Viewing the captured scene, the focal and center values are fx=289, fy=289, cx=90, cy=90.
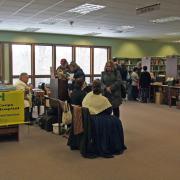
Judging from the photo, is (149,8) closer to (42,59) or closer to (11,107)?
(11,107)

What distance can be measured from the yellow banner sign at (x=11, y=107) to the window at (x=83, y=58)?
8127mm

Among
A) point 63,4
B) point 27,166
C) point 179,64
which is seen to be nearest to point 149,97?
point 179,64

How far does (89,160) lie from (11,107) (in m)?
1.94

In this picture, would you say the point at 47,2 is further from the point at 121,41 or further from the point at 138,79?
the point at 121,41

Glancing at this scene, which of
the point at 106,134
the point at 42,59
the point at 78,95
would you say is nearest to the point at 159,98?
the point at 42,59

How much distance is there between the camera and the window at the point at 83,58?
43.7 ft

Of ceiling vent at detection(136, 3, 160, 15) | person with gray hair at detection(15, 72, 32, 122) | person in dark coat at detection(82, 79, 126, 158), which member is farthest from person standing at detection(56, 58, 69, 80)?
ceiling vent at detection(136, 3, 160, 15)

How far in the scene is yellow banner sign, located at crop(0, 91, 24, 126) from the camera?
5.24 meters

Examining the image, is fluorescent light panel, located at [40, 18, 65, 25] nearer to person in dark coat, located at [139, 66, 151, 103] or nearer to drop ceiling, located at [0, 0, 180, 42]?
drop ceiling, located at [0, 0, 180, 42]

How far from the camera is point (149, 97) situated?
36.0 feet

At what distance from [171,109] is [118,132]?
16.4 ft

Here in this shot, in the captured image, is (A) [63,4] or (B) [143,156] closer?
(B) [143,156]

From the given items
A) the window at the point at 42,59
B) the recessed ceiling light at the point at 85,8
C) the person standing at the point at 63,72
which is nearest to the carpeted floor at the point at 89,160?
the person standing at the point at 63,72

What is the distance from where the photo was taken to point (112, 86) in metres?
5.75
